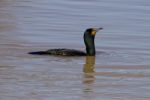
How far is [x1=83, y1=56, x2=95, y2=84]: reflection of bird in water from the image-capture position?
47.5ft

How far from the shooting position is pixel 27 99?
40.8 ft

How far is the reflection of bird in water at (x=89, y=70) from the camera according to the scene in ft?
47.5

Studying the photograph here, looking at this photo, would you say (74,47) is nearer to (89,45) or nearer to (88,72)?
(89,45)

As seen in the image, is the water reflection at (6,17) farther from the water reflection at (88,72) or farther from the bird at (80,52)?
the water reflection at (88,72)

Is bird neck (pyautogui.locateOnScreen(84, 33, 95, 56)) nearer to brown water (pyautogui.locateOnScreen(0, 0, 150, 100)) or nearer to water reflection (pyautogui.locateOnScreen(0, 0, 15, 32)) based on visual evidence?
brown water (pyautogui.locateOnScreen(0, 0, 150, 100))

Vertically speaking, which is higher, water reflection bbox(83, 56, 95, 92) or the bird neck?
the bird neck

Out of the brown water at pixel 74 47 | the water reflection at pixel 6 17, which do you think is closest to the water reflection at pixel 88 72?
the brown water at pixel 74 47

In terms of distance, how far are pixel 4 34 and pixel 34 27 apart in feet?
5.38

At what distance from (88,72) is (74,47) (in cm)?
327

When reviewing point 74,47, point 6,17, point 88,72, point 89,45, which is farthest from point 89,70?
point 6,17

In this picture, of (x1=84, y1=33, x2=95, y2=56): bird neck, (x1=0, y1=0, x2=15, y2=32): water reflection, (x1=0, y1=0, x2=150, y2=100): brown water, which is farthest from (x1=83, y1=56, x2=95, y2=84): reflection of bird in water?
(x1=0, y1=0, x2=15, y2=32): water reflection

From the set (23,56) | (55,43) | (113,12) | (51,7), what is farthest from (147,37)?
(51,7)

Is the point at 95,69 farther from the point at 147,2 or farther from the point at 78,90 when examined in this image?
the point at 147,2

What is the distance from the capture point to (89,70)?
15734 mm
